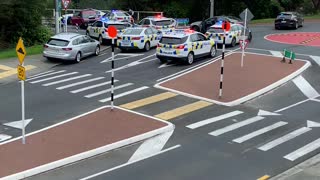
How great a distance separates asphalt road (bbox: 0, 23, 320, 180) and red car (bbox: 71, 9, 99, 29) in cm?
1868

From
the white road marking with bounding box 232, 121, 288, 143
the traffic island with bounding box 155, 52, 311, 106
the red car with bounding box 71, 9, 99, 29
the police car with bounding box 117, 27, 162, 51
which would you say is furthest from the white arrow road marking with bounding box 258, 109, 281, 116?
the red car with bounding box 71, 9, 99, 29

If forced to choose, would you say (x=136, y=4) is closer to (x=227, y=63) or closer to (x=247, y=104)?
(x=227, y=63)

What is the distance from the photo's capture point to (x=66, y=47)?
26.4 m

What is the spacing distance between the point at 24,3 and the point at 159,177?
2423cm

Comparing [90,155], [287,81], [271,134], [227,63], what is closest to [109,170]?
[90,155]

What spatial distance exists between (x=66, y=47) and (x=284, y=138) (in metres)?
15.0

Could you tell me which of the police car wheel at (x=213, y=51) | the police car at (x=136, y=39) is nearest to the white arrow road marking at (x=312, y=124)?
the police car wheel at (x=213, y=51)

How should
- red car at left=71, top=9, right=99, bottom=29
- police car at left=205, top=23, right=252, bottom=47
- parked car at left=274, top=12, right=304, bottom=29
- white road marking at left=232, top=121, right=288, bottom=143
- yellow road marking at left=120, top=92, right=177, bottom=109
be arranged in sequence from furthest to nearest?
red car at left=71, top=9, right=99, bottom=29, parked car at left=274, top=12, right=304, bottom=29, police car at left=205, top=23, right=252, bottom=47, yellow road marking at left=120, top=92, right=177, bottom=109, white road marking at left=232, top=121, right=288, bottom=143

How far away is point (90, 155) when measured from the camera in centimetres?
1258

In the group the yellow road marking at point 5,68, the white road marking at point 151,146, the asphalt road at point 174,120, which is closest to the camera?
the asphalt road at point 174,120

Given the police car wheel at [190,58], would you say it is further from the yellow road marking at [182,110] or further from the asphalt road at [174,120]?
the yellow road marking at [182,110]

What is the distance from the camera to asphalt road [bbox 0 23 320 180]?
460 inches

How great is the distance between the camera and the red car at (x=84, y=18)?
1813 inches

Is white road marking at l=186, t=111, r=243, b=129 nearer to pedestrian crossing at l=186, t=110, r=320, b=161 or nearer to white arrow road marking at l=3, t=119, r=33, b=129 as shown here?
pedestrian crossing at l=186, t=110, r=320, b=161
